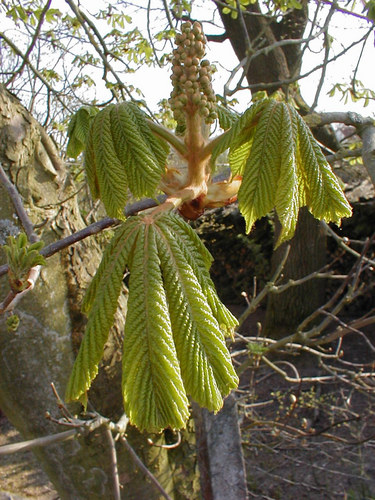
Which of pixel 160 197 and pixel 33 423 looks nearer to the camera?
pixel 160 197

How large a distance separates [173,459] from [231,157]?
1.71 m

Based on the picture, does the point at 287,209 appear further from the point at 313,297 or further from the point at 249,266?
the point at 249,266

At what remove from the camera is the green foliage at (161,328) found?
1.77 feet

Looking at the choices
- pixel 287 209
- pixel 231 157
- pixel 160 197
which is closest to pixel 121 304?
pixel 160 197

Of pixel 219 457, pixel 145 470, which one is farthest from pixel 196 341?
pixel 219 457

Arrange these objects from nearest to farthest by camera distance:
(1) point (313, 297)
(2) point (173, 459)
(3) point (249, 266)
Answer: (2) point (173, 459), (1) point (313, 297), (3) point (249, 266)

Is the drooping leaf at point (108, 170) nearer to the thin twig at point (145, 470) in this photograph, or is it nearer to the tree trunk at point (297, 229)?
the thin twig at point (145, 470)

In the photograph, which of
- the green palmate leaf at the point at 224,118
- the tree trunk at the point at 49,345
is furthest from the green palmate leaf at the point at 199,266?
the tree trunk at the point at 49,345

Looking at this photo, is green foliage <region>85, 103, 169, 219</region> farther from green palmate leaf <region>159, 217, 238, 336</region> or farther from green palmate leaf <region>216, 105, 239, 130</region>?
green palmate leaf <region>216, 105, 239, 130</region>

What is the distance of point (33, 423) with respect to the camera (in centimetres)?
175

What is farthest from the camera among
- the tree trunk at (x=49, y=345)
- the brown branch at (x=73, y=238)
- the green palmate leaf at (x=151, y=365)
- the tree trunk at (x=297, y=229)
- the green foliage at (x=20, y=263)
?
the tree trunk at (x=297, y=229)

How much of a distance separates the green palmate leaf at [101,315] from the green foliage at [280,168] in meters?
0.20

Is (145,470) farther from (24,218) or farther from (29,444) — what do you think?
(24,218)

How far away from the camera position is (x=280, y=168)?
0.69 meters
